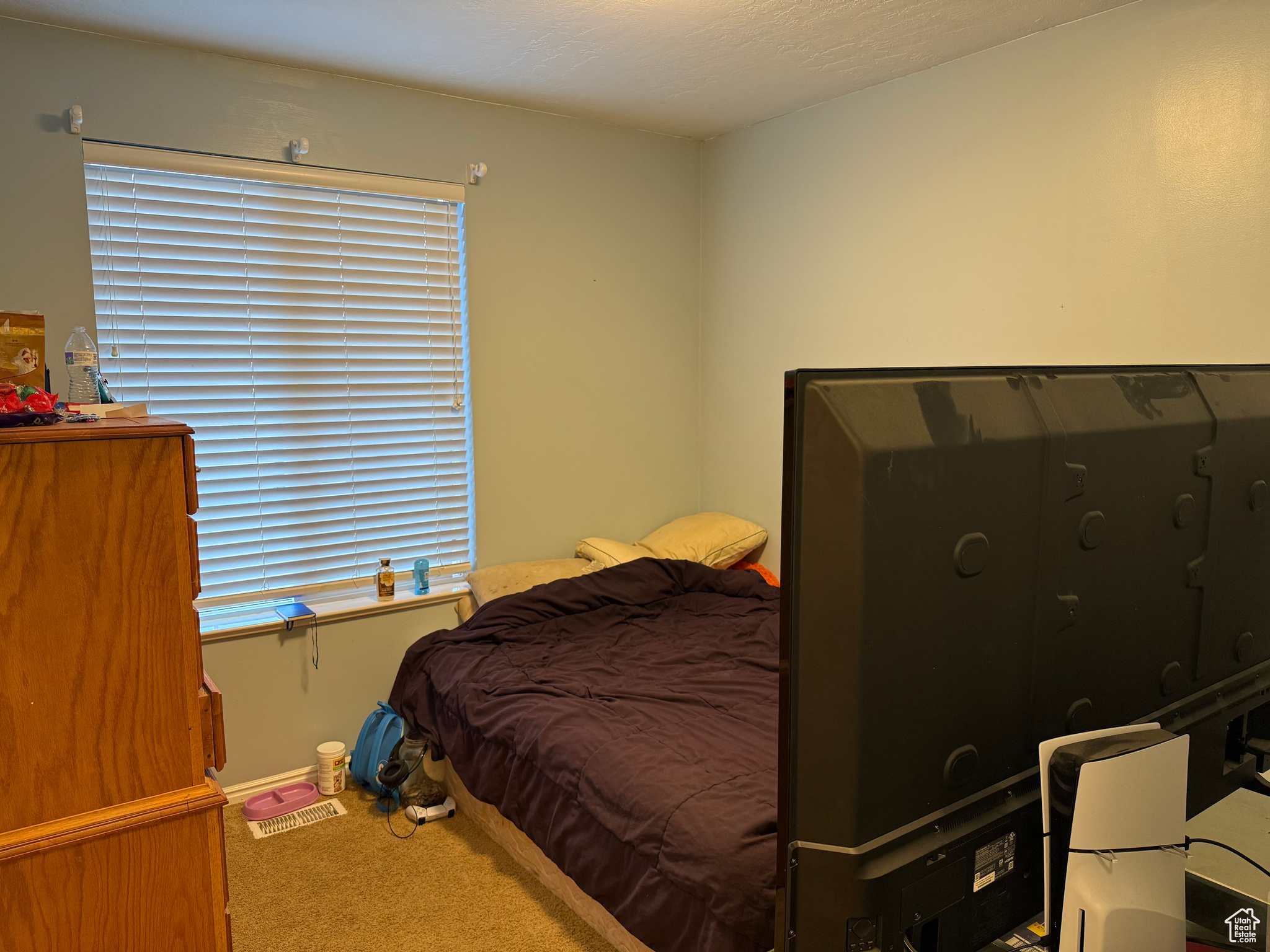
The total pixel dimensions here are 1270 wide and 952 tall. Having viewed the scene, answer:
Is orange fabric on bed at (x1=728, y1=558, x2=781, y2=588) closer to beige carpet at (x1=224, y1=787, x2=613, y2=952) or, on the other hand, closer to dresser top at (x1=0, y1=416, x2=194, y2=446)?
beige carpet at (x1=224, y1=787, x2=613, y2=952)

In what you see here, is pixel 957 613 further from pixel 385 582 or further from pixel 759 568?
pixel 759 568

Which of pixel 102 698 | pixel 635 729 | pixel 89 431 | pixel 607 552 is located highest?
pixel 89 431

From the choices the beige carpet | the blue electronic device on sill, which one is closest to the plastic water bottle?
the blue electronic device on sill

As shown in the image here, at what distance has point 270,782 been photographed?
3057 mm

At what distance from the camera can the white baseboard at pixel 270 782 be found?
299 cm

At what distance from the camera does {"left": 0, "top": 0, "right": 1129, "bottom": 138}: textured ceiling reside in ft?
8.03

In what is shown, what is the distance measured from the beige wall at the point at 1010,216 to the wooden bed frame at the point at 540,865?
1.73 metres

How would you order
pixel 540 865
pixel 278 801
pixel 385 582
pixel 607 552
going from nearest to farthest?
pixel 540 865, pixel 278 801, pixel 385 582, pixel 607 552

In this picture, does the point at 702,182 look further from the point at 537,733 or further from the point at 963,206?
the point at 537,733

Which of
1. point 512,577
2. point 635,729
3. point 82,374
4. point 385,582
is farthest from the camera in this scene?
point 512,577

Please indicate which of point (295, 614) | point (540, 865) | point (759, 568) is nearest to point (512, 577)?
point (295, 614)

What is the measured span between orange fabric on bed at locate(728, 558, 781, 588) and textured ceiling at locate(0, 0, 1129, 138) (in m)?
1.92

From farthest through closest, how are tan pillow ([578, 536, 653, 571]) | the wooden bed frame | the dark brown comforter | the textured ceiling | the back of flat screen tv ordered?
tan pillow ([578, 536, 653, 571]), the textured ceiling, the wooden bed frame, the dark brown comforter, the back of flat screen tv

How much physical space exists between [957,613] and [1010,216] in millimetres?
2539
